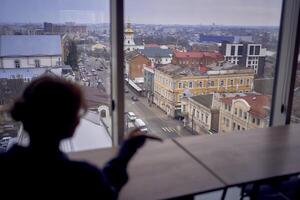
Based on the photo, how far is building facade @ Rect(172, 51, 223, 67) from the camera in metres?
2.50

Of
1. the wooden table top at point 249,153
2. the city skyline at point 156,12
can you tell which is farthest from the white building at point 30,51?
the wooden table top at point 249,153

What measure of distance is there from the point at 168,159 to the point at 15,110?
0.94m

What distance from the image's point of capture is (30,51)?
82.8 inches

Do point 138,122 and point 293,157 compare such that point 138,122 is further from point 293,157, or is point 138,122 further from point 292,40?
point 292,40

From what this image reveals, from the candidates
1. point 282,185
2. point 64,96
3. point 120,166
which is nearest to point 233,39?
point 282,185

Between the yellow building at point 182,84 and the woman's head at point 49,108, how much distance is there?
1.55 meters

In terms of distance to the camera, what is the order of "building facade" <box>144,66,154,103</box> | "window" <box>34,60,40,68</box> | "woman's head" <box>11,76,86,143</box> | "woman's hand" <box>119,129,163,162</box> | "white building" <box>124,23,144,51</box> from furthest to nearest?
"building facade" <box>144,66,154,103</box> → "white building" <box>124,23,144,51</box> → "window" <box>34,60,40,68</box> → "woman's hand" <box>119,129,163,162</box> → "woman's head" <box>11,76,86,143</box>

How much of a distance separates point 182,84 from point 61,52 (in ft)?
3.31

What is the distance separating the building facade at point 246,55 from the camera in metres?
2.68

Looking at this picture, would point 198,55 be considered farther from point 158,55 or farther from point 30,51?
point 30,51

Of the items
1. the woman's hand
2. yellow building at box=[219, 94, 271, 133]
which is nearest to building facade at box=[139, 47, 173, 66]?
yellow building at box=[219, 94, 271, 133]

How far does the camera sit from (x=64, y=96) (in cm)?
98

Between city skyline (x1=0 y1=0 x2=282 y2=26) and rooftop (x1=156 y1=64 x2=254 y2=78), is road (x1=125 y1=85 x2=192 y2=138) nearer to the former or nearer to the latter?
rooftop (x1=156 y1=64 x2=254 y2=78)

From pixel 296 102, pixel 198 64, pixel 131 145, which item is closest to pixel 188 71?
pixel 198 64
